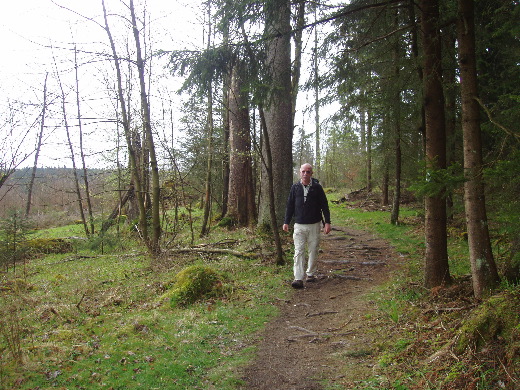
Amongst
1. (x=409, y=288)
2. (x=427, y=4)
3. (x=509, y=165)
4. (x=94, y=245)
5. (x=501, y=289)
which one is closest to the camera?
(x=509, y=165)

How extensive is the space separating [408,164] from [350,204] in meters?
8.23

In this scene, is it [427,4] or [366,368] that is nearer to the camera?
[366,368]

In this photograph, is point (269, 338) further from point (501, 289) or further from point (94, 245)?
point (94, 245)

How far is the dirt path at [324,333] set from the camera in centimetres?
380

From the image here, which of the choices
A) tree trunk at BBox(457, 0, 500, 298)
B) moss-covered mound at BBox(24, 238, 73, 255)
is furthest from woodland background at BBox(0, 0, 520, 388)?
moss-covered mound at BBox(24, 238, 73, 255)

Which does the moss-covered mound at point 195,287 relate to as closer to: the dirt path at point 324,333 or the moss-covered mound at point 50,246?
the dirt path at point 324,333

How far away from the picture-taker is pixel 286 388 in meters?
3.63

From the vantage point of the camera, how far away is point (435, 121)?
4.92 meters

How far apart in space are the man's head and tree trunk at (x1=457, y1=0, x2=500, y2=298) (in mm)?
3032

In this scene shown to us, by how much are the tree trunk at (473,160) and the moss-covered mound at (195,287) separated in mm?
4187

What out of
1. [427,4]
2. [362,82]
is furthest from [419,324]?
[362,82]

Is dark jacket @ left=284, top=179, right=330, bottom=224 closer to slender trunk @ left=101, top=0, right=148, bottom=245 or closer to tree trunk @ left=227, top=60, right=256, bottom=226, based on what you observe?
slender trunk @ left=101, top=0, right=148, bottom=245

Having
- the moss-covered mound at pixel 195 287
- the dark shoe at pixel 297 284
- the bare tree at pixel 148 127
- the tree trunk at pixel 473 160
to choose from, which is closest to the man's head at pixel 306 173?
the dark shoe at pixel 297 284

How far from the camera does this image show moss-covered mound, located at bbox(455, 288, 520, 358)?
118 inches
